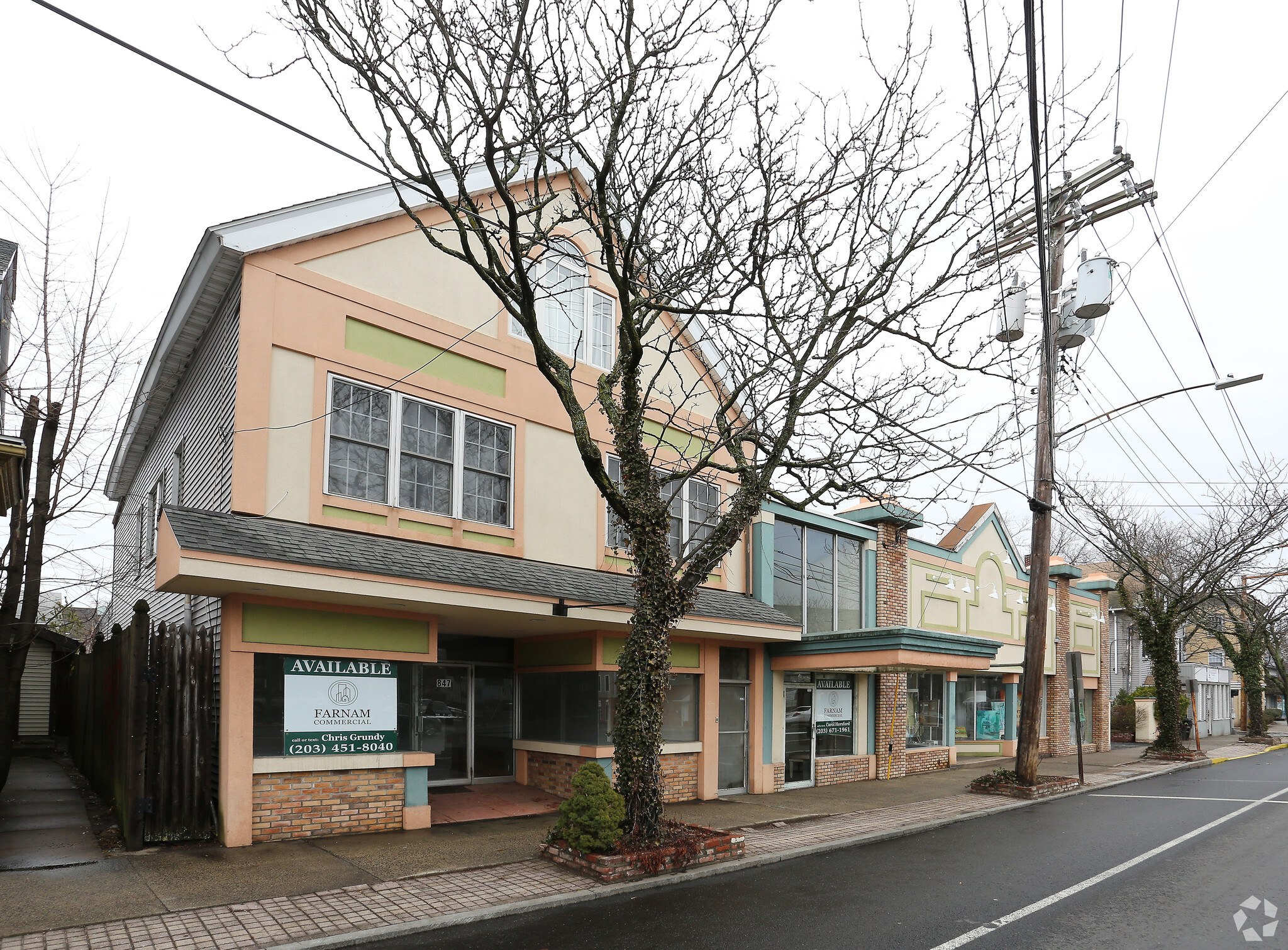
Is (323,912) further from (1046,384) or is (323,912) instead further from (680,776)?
(1046,384)

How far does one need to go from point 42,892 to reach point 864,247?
10.6 metres

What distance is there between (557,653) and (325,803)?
15.3 ft

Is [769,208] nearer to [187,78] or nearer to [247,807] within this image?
[187,78]

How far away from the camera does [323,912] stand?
24.5 feet

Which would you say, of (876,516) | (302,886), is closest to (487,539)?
(302,886)

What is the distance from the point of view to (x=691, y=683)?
1509 cm

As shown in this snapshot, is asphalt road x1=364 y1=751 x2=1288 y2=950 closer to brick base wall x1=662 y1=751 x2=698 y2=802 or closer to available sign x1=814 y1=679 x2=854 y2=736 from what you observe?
brick base wall x1=662 y1=751 x2=698 y2=802

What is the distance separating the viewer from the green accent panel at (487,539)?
1247cm

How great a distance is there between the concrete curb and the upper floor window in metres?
5.10

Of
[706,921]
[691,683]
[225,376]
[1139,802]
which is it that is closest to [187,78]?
[225,376]

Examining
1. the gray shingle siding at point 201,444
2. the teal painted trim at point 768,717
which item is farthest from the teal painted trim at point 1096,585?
the gray shingle siding at point 201,444

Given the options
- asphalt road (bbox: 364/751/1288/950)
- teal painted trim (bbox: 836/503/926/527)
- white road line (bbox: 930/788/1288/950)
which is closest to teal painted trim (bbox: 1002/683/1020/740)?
teal painted trim (bbox: 836/503/926/527)

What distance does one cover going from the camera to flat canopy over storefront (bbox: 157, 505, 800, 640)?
30.0 ft

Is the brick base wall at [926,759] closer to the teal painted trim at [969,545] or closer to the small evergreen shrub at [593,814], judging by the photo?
the teal painted trim at [969,545]
